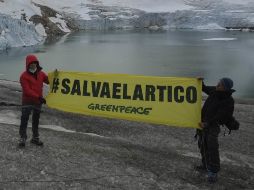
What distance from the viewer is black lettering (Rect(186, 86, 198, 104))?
28.0 ft

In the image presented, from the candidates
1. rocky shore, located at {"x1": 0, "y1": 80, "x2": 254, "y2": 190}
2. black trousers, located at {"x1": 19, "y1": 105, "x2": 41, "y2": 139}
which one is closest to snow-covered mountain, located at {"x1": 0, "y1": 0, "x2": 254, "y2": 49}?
rocky shore, located at {"x1": 0, "y1": 80, "x2": 254, "y2": 190}

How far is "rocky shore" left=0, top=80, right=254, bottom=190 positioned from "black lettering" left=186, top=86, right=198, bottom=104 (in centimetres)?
133

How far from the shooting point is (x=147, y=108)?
8984 mm

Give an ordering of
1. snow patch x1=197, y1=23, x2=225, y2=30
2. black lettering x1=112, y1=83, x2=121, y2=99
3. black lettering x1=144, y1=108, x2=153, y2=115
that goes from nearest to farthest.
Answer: black lettering x1=144, y1=108, x2=153, y2=115, black lettering x1=112, y1=83, x2=121, y2=99, snow patch x1=197, y1=23, x2=225, y2=30

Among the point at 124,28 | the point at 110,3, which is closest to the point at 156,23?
the point at 124,28

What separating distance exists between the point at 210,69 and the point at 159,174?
1342 inches

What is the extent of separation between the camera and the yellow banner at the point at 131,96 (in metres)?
8.62

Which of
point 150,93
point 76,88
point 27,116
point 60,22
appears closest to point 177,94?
point 150,93

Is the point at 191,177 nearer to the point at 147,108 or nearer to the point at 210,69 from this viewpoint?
the point at 147,108

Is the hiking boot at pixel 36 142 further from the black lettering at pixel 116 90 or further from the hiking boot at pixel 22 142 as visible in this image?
the black lettering at pixel 116 90

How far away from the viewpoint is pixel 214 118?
7523 mm

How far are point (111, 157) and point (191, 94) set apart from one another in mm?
2036

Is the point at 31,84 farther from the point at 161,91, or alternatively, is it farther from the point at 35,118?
the point at 161,91

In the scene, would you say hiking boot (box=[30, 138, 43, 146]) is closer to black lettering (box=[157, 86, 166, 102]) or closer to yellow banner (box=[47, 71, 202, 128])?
yellow banner (box=[47, 71, 202, 128])
